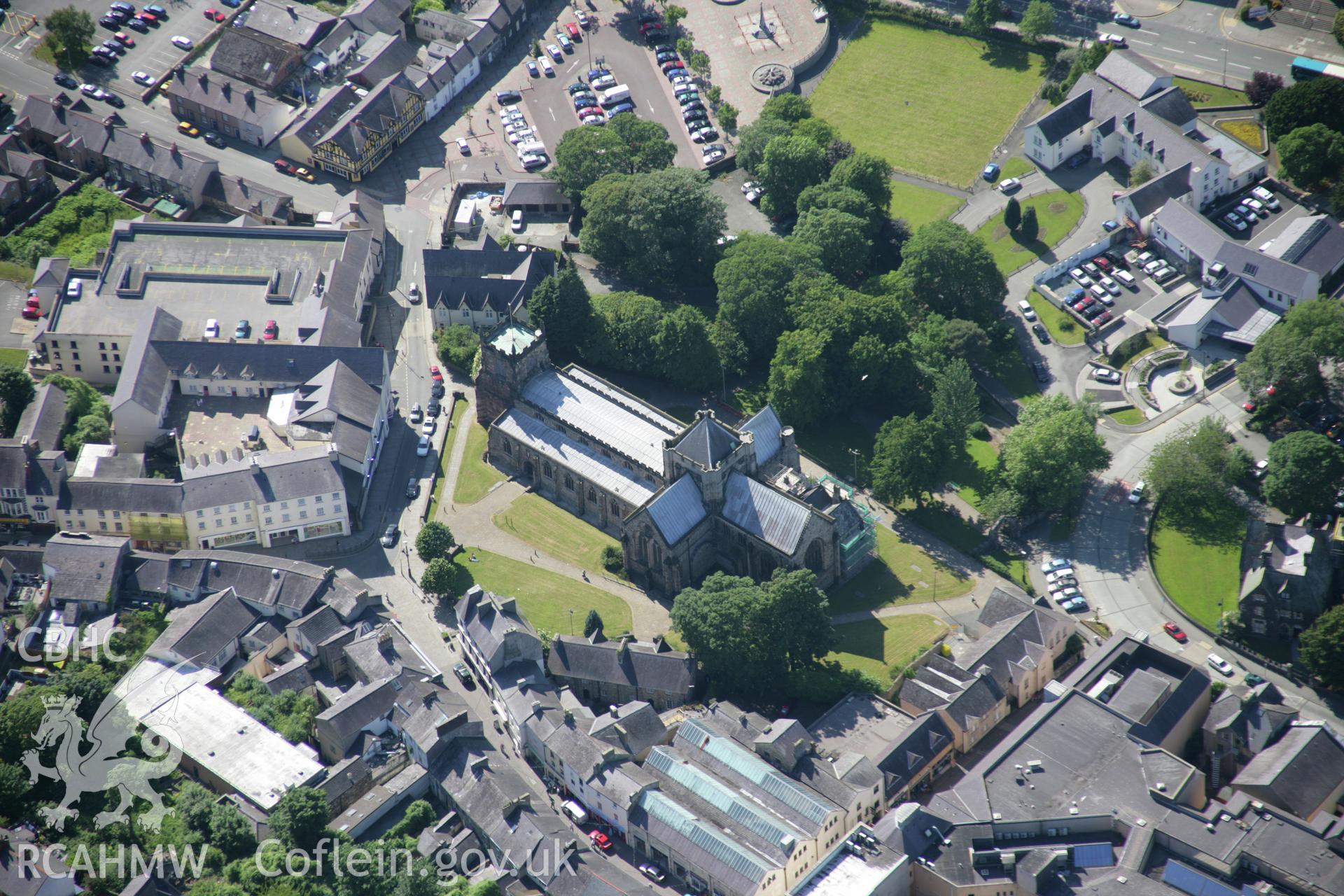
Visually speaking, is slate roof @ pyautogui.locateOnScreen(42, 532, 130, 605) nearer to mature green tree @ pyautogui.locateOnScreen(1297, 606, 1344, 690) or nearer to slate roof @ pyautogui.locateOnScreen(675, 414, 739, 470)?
slate roof @ pyautogui.locateOnScreen(675, 414, 739, 470)

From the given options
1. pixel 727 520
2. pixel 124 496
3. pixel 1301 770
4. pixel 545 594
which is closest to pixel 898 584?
pixel 727 520

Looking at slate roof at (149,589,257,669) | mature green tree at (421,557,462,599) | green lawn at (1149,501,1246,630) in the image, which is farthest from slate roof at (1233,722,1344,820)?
slate roof at (149,589,257,669)

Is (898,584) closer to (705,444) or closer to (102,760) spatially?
(705,444)

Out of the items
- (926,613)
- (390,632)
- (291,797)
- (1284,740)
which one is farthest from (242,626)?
(1284,740)

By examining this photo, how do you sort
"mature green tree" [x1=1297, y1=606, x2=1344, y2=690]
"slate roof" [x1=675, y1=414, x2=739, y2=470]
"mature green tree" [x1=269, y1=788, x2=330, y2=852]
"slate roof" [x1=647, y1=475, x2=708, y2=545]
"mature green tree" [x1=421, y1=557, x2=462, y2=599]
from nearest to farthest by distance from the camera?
"mature green tree" [x1=269, y1=788, x2=330, y2=852] → "mature green tree" [x1=1297, y1=606, x2=1344, y2=690] → "mature green tree" [x1=421, y1=557, x2=462, y2=599] → "slate roof" [x1=647, y1=475, x2=708, y2=545] → "slate roof" [x1=675, y1=414, x2=739, y2=470]

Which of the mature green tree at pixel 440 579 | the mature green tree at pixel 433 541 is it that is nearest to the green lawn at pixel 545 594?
the mature green tree at pixel 433 541

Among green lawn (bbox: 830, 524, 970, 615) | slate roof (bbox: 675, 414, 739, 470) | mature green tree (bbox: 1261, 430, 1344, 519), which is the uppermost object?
mature green tree (bbox: 1261, 430, 1344, 519)
